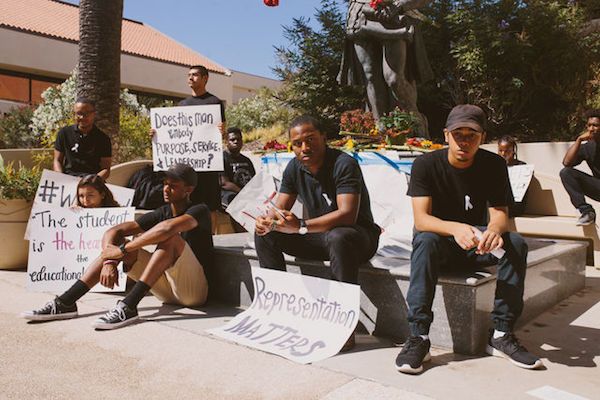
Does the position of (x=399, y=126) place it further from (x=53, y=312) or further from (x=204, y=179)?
(x=53, y=312)

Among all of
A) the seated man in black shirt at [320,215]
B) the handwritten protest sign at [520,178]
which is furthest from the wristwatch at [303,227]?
the handwritten protest sign at [520,178]

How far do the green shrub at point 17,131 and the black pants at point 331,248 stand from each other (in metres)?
16.6

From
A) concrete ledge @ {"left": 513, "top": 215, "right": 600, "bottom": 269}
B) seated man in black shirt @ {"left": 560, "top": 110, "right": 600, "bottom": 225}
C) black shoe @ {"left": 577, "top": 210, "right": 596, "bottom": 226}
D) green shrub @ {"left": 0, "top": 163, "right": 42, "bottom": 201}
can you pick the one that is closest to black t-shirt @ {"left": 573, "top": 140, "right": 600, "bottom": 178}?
seated man in black shirt @ {"left": 560, "top": 110, "right": 600, "bottom": 225}

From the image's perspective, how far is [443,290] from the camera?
3141 mm

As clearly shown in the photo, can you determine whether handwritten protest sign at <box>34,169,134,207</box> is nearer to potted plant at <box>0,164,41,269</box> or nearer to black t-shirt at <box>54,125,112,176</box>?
black t-shirt at <box>54,125,112,176</box>

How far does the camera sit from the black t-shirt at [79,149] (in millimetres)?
5227

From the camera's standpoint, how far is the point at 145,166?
23.5 ft

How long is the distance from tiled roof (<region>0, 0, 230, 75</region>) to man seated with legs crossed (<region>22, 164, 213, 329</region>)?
23.9 meters

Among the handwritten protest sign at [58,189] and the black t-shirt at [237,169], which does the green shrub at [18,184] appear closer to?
→ the handwritten protest sign at [58,189]

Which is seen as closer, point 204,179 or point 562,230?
point 204,179

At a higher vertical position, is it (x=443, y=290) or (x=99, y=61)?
(x=99, y=61)

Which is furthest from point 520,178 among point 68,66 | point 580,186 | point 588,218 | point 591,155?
point 68,66

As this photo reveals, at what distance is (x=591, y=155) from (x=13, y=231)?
5.81m

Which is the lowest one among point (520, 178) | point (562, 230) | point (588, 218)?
point (562, 230)
